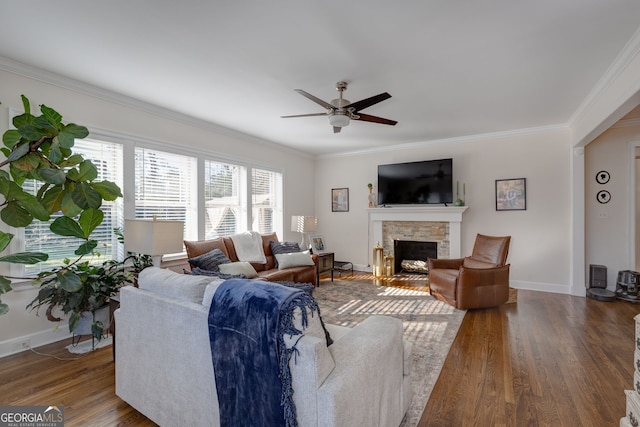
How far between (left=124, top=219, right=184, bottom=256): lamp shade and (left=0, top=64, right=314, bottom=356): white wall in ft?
3.86

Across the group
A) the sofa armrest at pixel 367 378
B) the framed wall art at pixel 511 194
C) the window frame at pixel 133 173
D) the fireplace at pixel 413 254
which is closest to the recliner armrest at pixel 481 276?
the framed wall art at pixel 511 194

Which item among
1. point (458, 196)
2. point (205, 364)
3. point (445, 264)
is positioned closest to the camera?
point (205, 364)

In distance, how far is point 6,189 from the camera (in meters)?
0.77

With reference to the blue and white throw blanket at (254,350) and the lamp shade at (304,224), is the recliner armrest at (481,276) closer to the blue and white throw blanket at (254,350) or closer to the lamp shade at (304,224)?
the lamp shade at (304,224)

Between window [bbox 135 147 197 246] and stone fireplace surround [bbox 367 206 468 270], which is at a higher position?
window [bbox 135 147 197 246]

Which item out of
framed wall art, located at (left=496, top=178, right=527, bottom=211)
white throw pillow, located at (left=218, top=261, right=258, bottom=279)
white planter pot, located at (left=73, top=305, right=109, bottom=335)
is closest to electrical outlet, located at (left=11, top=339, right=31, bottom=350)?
white planter pot, located at (left=73, top=305, right=109, bottom=335)

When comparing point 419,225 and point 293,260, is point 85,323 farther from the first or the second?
point 419,225

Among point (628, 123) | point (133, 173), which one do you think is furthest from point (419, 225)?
point (133, 173)

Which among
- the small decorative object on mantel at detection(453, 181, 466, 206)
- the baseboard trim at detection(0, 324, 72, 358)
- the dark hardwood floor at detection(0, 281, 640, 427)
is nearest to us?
the dark hardwood floor at detection(0, 281, 640, 427)

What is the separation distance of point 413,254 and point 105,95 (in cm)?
553

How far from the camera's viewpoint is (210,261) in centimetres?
366

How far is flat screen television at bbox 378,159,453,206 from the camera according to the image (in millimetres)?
5305

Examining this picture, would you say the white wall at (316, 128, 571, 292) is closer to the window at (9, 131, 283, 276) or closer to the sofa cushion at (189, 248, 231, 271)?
the window at (9, 131, 283, 276)

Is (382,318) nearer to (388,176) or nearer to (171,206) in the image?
(171,206)
